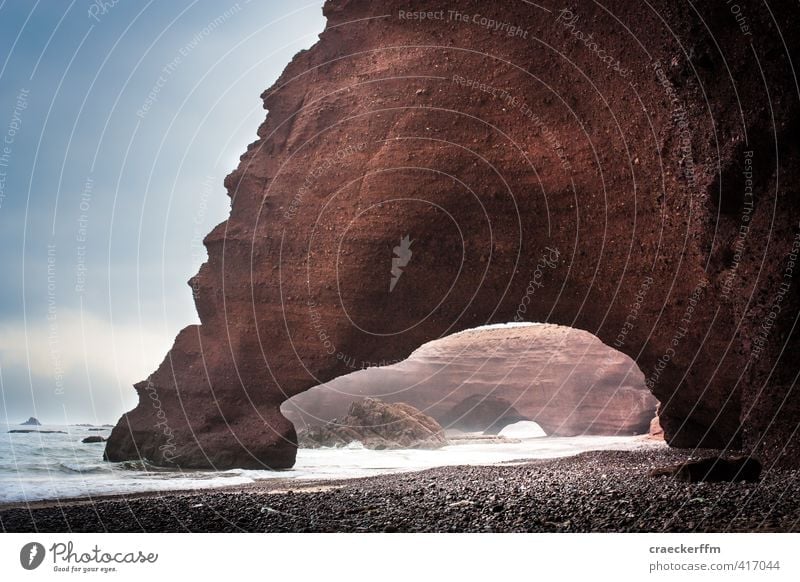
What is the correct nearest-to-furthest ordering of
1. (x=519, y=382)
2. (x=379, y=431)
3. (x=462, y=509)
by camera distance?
(x=462, y=509), (x=379, y=431), (x=519, y=382)

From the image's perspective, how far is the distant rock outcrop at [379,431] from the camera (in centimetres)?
1586

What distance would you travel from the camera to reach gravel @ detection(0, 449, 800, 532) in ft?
18.8

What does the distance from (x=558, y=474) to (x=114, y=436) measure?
7135mm

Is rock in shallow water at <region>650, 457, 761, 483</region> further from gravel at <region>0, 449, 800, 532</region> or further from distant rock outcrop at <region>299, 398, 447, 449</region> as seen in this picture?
distant rock outcrop at <region>299, 398, 447, 449</region>

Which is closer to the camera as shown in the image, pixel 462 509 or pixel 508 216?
pixel 462 509

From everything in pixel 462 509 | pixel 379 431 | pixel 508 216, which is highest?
pixel 508 216

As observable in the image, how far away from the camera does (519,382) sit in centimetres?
3042

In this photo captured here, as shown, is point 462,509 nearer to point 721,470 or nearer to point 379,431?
point 721,470

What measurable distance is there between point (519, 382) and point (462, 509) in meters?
24.7

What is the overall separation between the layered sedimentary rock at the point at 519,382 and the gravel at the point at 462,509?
856 inches

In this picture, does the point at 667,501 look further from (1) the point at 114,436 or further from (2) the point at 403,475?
(1) the point at 114,436

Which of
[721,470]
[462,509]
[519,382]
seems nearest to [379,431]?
[462,509]

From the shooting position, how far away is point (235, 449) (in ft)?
36.6

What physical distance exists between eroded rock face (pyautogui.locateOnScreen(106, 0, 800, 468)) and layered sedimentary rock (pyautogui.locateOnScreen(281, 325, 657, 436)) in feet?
57.6
